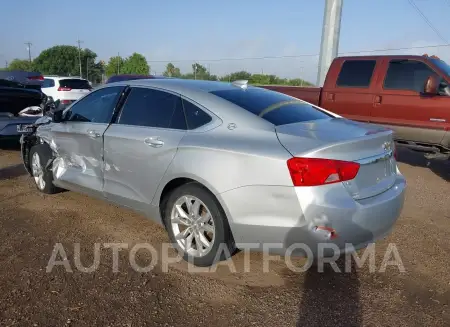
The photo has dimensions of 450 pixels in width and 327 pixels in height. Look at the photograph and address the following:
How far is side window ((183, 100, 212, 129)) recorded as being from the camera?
344 centimetres

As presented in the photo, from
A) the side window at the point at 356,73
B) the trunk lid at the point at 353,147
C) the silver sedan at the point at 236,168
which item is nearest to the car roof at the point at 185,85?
the silver sedan at the point at 236,168

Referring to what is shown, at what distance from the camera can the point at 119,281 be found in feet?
10.5

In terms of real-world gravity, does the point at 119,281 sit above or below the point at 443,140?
below

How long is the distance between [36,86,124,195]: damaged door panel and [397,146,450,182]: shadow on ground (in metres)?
5.84

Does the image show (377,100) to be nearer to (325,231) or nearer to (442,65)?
(442,65)

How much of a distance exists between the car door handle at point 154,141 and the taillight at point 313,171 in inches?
50.2

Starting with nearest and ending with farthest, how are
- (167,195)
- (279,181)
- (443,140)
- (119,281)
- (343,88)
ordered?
(279,181) < (119,281) < (167,195) < (443,140) < (343,88)

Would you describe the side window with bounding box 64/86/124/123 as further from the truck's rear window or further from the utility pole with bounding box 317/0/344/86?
the truck's rear window

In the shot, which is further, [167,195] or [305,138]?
[167,195]

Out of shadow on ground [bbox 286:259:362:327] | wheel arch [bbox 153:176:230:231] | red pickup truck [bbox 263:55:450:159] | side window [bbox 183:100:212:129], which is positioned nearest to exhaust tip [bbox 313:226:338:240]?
shadow on ground [bbox 286:259:362:327]

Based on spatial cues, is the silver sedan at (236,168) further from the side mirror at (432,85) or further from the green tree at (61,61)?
the green tree at (61,61)

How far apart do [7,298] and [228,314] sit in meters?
1.58

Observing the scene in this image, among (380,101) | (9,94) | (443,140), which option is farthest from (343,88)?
(9,94)

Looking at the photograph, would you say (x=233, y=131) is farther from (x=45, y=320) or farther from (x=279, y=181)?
(x=45, y=320)
